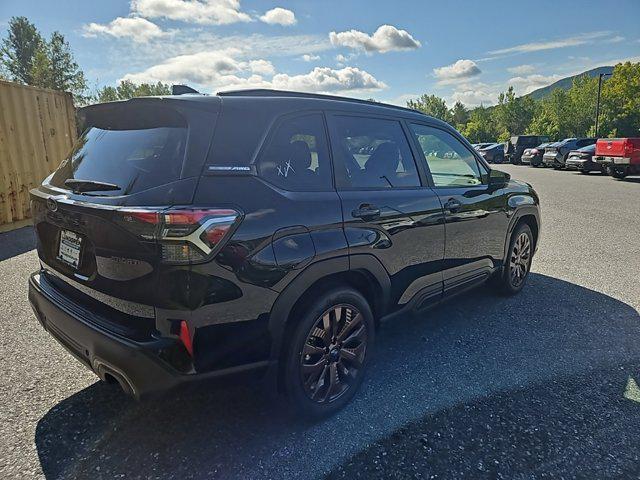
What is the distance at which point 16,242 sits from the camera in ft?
21.2

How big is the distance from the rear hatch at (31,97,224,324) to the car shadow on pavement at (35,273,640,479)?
0.60m

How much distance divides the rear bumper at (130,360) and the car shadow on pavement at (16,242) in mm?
Result: 4657

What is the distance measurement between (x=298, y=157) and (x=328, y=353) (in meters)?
1.16

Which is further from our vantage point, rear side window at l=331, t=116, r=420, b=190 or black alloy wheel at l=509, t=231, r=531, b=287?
black alloy wheel at l=509, t=231, r=531, b=287

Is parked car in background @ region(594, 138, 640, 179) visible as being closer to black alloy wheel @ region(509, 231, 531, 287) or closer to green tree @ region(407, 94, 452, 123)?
black alloy wheel @ region(509, 231, 531, 287)

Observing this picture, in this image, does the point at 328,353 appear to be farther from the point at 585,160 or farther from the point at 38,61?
the point at 38,61

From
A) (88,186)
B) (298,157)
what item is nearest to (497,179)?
(298,157)

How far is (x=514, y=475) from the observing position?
205cm

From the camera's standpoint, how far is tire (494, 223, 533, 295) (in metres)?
4.20

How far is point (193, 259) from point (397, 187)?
158 centimetres

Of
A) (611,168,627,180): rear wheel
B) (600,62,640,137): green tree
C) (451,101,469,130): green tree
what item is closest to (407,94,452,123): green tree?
(451,101,469,130): green tree

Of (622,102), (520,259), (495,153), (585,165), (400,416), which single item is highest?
(622,102)

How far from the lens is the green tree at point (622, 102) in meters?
38.5

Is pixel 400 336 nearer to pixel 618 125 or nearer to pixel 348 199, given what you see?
pixel 348 199
